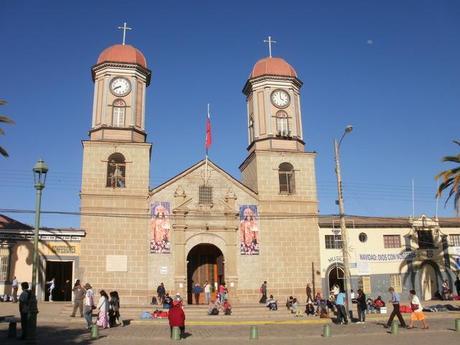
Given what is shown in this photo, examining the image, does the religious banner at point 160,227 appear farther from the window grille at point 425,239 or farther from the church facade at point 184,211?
the window grille at point 425,239

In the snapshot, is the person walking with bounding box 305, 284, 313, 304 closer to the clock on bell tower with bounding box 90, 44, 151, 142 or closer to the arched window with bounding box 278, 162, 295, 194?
the arched window with bounding box 278, 162, 295, 194

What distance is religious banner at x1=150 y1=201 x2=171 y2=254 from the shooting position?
3120 centimetres

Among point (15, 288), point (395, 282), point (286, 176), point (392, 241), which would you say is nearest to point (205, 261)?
point (286, 176)

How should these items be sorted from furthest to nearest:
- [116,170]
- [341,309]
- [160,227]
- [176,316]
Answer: [116,170] < [160,227] < [341,309] < [176,316]

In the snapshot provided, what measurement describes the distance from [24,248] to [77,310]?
23.4 feet

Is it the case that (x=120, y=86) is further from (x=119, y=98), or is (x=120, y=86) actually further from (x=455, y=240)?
(x=455, y=240)

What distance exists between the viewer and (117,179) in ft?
107

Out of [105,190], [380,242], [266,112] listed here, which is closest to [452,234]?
[380,242]

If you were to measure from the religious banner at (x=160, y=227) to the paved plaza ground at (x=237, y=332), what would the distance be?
23.7 ft

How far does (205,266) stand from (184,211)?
4.17m

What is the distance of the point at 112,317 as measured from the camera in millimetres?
21125

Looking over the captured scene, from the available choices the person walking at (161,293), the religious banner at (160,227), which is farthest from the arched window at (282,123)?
the person walking at (161,293)

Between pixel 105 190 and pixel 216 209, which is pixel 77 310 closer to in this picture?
A: pixel 105 190

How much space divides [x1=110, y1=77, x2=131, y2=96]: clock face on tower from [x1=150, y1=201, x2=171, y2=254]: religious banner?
793 centimetres
